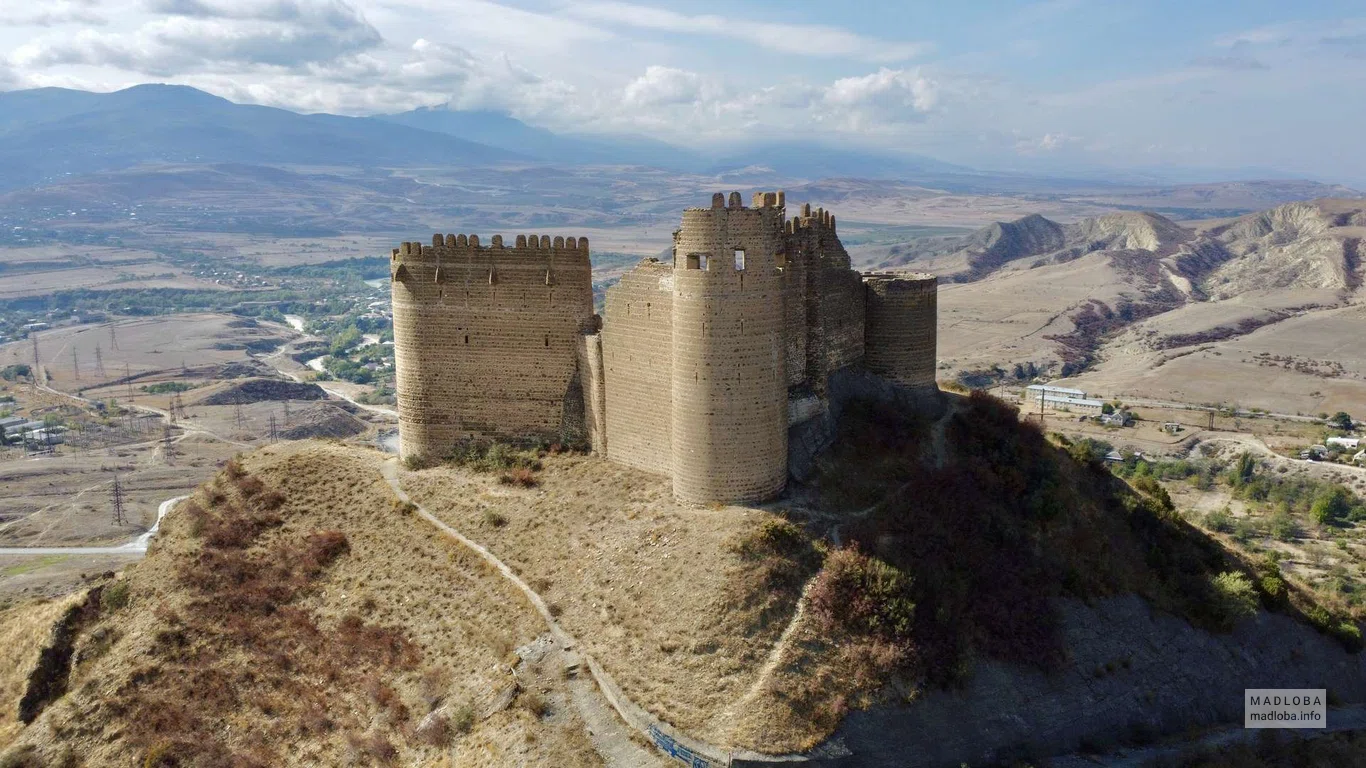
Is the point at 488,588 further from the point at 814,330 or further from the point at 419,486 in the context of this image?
the point at 814,330

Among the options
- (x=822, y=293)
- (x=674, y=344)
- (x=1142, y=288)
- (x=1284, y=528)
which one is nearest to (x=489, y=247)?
(x=674, y=344)

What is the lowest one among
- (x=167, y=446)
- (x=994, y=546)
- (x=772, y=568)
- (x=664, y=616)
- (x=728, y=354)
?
(x=167, y=446)

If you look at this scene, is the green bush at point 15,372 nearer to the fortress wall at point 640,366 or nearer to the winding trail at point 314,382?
the winding trail at point 314,382

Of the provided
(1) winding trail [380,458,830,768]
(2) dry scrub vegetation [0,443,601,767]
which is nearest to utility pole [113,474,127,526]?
(2) dry scrub vegetation [0,443,601,767]

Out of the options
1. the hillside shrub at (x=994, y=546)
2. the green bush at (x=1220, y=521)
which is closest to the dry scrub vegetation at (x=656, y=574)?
the hillside shrub at (x=994, y=546)

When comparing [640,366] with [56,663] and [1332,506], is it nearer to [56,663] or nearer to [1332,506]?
[56,663]

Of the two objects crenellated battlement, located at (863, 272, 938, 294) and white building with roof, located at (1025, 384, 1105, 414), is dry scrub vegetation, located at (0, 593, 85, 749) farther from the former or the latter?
white building with roof, located at (1025, 384, 1105, 414)

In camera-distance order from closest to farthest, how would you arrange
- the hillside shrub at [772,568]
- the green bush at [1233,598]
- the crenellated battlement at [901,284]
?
1. the hillside shrub at [772,568]
2. the green bush at [1233,598]
3. the crenellated battlement at [901,284]
